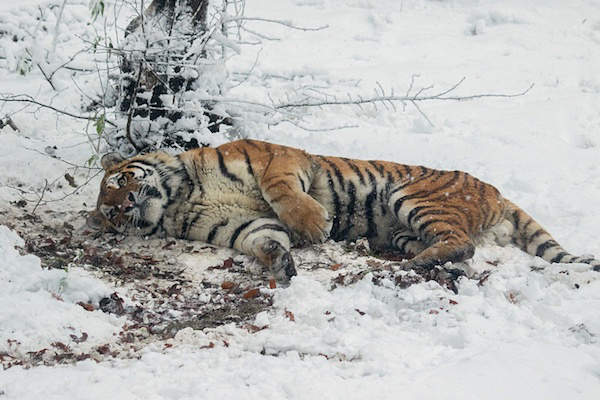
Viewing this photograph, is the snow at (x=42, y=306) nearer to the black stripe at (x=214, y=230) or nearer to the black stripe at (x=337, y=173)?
the black stripe at (x=214, y=230)

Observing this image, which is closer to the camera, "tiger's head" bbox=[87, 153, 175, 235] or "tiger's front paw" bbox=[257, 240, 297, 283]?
"tiger's front paw" bbox=[257, 240, 297, 283]

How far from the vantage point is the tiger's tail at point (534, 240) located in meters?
3.99

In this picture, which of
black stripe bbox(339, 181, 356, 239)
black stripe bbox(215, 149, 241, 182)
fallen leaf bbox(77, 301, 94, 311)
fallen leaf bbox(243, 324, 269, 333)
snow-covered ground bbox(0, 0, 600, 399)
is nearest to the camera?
snow-covered ground bbox(0, 0, 600, 399)

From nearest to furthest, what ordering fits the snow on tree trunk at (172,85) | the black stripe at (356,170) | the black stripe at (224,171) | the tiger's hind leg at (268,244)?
the tiger's hind leg at (268,244)
the black stripe at (224,171)
the black stripe at (356,170)
the snow on tree trunk at (172,85)

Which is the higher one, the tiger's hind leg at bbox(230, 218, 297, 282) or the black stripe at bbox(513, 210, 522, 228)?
the black stripe at bbox(513, 210, 522, 228)

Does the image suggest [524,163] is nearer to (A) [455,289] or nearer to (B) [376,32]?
(A) [455,289]

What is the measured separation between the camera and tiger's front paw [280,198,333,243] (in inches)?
154

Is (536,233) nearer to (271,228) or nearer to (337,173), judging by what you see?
(337,173)

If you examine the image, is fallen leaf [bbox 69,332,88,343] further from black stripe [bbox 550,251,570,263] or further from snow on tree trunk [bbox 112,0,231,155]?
black stripe [bbox 550,251,570,263]

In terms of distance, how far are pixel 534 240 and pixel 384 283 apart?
164cm

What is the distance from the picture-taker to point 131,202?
4.17 m

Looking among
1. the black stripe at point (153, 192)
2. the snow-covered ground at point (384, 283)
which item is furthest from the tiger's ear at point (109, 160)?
the black stripe at point (153, 192)

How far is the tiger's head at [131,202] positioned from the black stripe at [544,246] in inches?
92.4

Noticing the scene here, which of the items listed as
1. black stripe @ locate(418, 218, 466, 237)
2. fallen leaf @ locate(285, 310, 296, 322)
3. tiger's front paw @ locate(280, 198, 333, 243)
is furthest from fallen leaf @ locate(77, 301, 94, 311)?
black stripe @ locate(418, 218, 466, 237)
